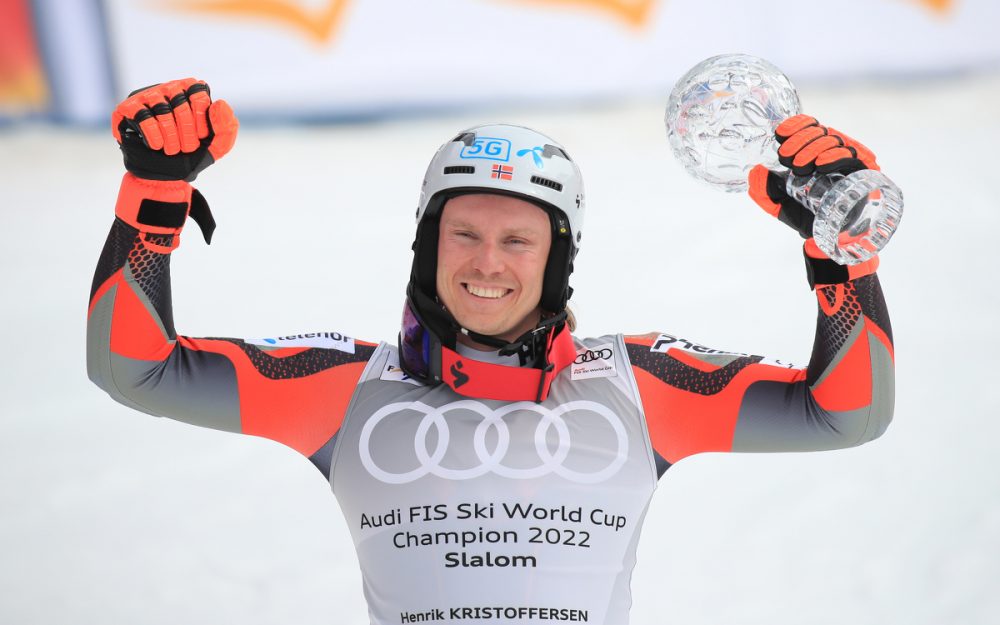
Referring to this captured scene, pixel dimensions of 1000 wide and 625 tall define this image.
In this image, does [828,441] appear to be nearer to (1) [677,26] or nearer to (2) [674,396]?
(2) [674,396]

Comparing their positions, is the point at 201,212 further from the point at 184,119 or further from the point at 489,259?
the point at 489,259

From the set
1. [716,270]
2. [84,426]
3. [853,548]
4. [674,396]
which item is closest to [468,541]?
[674,396]

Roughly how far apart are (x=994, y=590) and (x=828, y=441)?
207 cm

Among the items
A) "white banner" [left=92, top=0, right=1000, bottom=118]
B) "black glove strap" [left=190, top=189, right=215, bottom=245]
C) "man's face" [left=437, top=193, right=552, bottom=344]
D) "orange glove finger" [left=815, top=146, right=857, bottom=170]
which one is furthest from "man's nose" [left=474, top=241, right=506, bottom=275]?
"white banner" [left=92, top=0, right=1000, bottom=118]

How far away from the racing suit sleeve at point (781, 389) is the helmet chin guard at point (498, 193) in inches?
10.6

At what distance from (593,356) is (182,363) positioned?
106 centimetres

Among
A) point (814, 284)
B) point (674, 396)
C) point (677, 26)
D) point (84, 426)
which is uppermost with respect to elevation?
point (677, 26)

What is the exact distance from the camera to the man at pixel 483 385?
8.29 ft

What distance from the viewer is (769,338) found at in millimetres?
5758

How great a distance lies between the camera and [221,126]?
248cm

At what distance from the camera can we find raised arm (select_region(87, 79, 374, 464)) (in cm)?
246

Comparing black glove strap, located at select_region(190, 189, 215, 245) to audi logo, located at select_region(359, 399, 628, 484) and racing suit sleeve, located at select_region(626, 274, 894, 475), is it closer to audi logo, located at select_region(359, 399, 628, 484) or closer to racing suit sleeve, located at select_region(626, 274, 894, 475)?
audi logo, located at select_region(359, 399, 628, 484)

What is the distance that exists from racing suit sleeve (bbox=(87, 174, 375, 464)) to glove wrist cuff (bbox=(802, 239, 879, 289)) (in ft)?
3.85

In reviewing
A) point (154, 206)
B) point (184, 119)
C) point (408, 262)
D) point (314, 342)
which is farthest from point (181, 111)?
point (408, 262)
